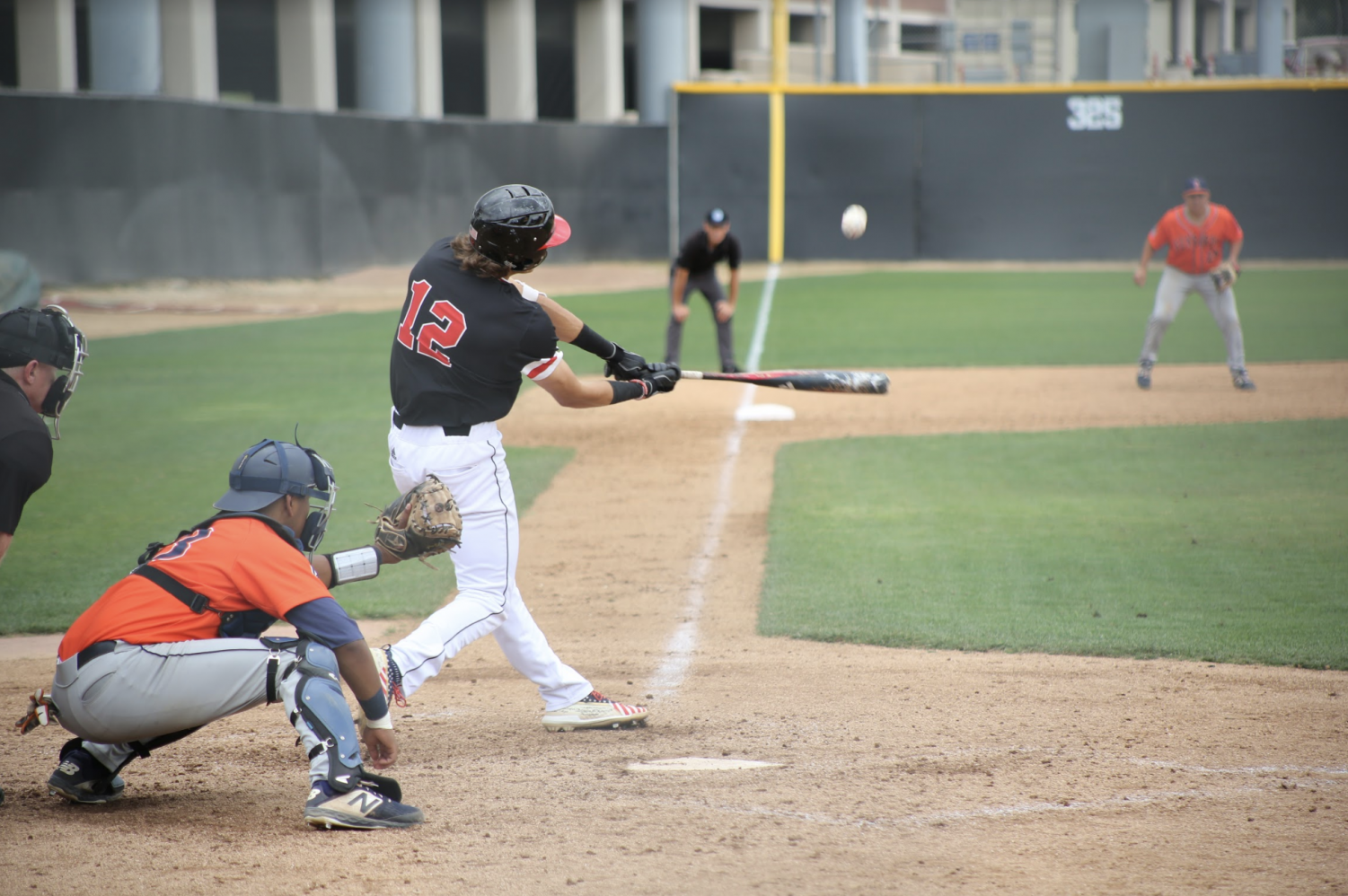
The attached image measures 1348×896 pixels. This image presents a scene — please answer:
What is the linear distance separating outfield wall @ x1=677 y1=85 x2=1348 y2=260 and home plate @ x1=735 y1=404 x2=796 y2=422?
20.6m

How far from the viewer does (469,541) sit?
4551mm

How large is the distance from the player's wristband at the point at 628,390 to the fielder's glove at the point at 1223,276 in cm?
1025

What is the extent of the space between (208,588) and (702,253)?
37.0ft

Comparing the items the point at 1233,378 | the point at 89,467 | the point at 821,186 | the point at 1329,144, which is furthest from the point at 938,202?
the point at 89,467

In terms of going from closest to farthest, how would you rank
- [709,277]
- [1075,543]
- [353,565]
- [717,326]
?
[353,565], [1075,543], [717,326], [709,277]

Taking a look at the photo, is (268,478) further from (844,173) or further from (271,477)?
(844,173)

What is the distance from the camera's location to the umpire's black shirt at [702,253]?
1454cm

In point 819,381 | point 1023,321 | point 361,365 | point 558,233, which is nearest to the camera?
point 558,233

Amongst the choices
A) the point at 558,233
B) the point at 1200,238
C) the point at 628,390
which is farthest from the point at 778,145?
the point at 558,233

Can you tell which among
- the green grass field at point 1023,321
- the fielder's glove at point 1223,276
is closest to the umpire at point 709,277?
the green grass field at point 1023,321

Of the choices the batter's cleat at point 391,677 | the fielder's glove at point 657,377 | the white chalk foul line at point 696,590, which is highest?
the fielder's glove at point 657,377

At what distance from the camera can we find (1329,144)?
3081 centimetres

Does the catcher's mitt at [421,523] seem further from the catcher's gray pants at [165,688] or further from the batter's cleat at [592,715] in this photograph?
the batter's cleat at [592,715]

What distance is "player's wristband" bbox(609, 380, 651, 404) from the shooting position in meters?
5.02
